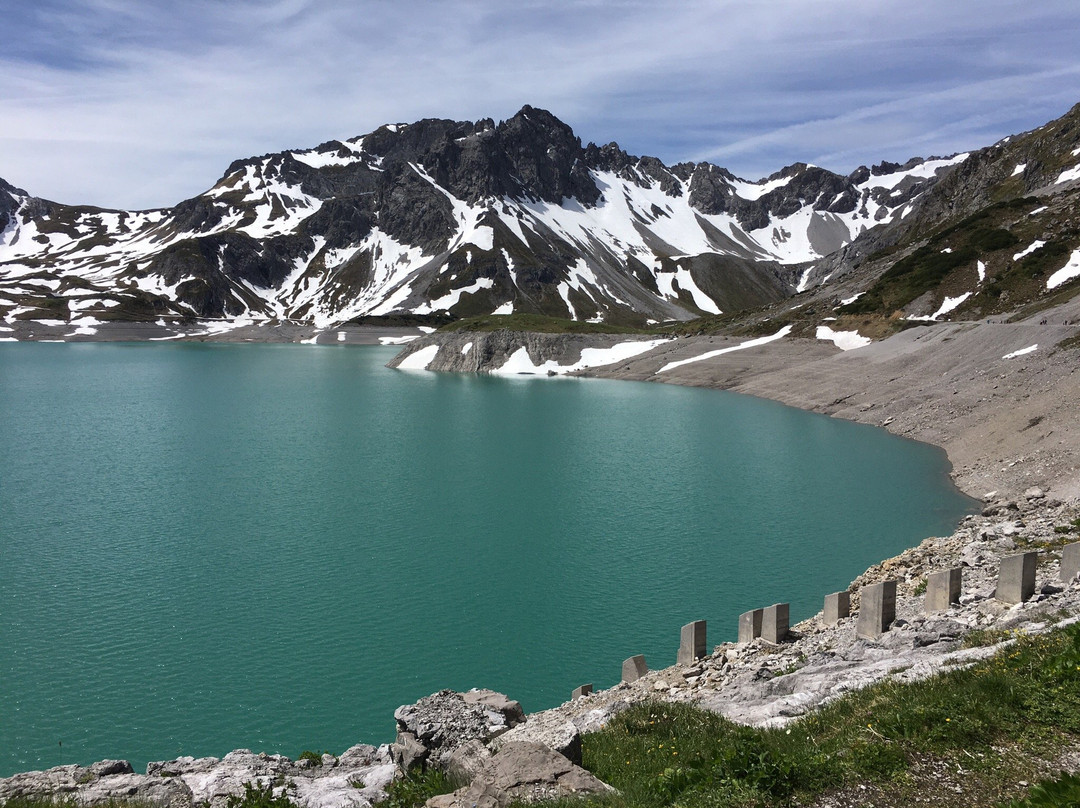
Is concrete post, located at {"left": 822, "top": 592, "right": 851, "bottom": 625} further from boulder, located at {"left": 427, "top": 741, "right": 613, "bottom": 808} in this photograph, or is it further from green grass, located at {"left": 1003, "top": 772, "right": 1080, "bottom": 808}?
green grass, located at {"left": 1003, "top": 772, "right": 1080, "bottom": 808}

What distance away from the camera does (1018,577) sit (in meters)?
17.5

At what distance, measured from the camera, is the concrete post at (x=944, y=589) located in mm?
19172

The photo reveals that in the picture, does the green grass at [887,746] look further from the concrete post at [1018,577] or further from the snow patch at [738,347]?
the snow patch at [738,347]

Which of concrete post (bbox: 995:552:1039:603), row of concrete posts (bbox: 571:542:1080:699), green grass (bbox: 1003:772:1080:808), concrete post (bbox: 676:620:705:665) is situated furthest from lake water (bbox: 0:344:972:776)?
green grass (bbox: 1003:772:1080:808)

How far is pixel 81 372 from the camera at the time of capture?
121m

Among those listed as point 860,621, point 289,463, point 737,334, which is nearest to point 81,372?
point 289,463

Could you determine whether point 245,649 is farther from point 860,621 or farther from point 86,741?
point 860,621

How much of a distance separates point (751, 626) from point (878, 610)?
3.72 m

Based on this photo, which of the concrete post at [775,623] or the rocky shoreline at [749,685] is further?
the concrete post at [775,623]

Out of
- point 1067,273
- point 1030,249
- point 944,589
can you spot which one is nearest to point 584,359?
point 1030,249

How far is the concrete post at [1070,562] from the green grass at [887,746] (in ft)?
31.0

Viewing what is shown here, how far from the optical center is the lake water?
2120 centimetres

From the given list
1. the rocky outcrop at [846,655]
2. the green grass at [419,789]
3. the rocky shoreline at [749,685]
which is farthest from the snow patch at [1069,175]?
the green grass at [419,789]

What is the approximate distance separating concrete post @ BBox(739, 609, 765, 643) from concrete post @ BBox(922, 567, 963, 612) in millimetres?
4607
